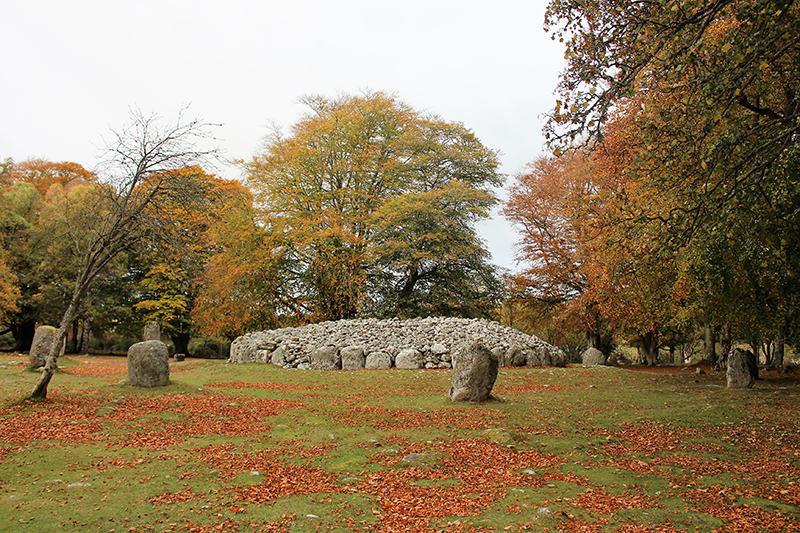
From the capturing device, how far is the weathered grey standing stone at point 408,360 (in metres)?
23.7

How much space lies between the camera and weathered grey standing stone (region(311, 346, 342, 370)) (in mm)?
24000

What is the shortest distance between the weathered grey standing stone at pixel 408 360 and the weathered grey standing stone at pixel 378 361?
1.40 ft

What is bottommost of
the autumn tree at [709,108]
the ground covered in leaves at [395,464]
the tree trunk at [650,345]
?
the ground covered in leaves at [395,464]

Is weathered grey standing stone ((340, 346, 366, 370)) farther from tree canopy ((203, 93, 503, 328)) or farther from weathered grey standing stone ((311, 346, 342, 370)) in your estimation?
tree canopy ((203, 93, 503, 328))

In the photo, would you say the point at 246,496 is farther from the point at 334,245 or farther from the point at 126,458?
the point at 334,245

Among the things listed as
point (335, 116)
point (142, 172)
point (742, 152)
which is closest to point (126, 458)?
point (142, 172)

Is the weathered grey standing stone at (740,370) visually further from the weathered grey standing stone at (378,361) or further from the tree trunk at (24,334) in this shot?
the tree trunk at (24,334)

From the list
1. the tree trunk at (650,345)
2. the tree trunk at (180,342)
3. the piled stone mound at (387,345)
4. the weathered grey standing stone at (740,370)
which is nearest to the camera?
the weathered grey standing stone at (740,370)

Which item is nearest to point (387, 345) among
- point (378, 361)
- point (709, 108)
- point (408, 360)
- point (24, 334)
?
point (378, 361)

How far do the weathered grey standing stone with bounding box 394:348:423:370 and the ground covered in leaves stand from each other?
964 centimetres

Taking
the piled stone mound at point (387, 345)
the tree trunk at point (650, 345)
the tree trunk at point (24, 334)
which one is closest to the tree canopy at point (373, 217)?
the piled stone mound at point (387, 345)

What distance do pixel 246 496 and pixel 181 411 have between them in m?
6.29

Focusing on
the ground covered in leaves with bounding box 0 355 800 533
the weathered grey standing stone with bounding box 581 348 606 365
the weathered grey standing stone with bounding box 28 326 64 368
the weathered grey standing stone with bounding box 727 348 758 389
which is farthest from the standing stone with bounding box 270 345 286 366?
the weathered grey standing stone with bounding box 727 348 758 389

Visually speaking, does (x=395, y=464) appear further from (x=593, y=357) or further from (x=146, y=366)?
(x=593, y=357)
